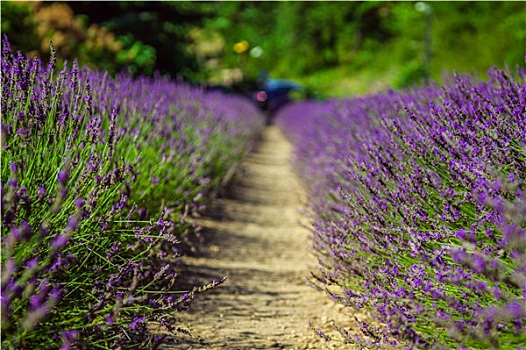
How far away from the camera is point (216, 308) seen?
10.5 feet

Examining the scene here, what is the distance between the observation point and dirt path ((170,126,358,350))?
9.19 feet

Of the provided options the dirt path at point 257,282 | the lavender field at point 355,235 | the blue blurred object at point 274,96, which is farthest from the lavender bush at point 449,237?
the blue blurred object at point 274,96

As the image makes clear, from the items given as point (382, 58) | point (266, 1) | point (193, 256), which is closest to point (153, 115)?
point (193, 256)

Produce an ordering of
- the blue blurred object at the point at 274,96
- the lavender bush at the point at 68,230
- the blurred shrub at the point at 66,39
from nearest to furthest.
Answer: the lavender bush at the point at 68,230 < the blurred shrub at the point at 66,39 < the blue blurred object at the point at 274,96

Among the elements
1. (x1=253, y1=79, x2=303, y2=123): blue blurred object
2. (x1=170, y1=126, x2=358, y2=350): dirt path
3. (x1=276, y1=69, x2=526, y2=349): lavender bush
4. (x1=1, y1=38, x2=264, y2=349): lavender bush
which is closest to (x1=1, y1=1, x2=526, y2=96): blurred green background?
(x1=276, y1=69, x2=526, y2=349): lavender bush

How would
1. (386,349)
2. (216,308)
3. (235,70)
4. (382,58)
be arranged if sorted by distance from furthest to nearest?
(235,70) → (382,58) → (216,308) → (386,349)

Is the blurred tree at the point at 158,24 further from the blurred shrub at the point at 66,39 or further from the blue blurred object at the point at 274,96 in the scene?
the blue blurred object at the point at 274,96

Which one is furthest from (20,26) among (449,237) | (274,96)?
(274,96)

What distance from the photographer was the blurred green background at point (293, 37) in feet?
26.5

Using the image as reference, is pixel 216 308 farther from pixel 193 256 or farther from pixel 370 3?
pixel 370 3

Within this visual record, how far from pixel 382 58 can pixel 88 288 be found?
39.9 m

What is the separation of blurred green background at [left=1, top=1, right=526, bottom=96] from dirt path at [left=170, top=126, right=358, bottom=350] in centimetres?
158

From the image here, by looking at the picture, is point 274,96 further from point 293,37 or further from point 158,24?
point 293,37

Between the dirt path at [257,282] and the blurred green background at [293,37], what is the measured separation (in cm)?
158
